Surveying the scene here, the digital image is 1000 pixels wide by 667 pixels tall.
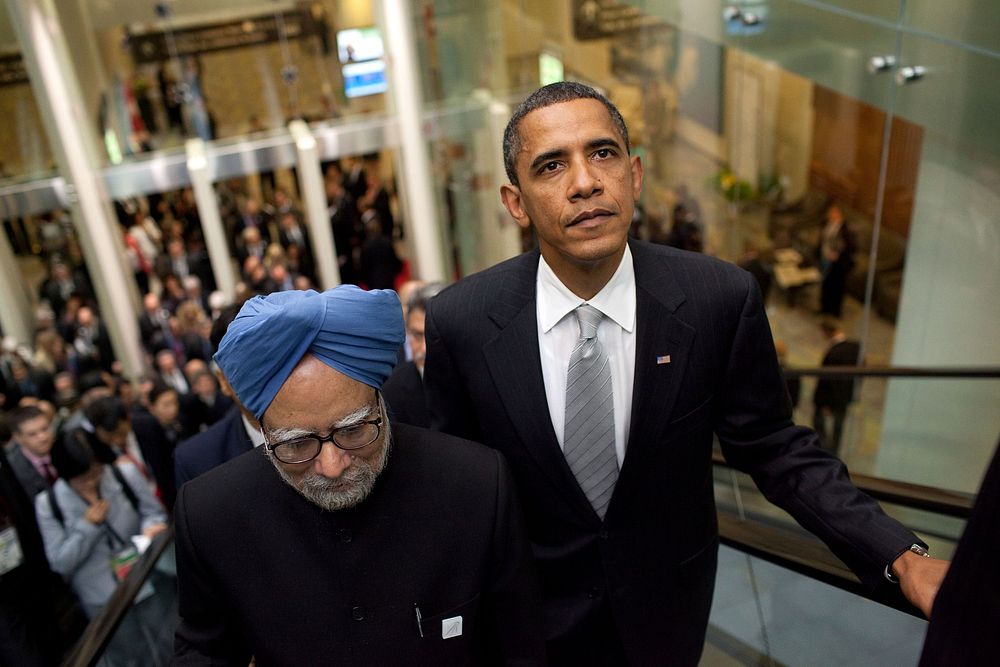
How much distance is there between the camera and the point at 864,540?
5.42ft

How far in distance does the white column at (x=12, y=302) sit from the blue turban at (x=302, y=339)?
1240 centimetres

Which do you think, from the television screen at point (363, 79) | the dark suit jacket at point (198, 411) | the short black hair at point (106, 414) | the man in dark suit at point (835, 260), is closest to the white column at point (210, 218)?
the television screen at point (363, 79)

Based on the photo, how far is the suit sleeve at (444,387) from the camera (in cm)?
204

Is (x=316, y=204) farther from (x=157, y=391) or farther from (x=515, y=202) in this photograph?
(x=515, y=202)

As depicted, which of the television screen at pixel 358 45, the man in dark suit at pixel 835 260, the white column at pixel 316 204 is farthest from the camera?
the television screen at pixel 358 45

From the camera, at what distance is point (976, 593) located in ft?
2.80

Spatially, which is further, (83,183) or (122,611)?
(83,183)

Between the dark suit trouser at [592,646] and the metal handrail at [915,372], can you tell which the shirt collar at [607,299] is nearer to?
the dark suit trouser at [592,646]

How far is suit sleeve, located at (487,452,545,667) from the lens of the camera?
5.71ft

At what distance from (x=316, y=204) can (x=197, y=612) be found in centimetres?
1123

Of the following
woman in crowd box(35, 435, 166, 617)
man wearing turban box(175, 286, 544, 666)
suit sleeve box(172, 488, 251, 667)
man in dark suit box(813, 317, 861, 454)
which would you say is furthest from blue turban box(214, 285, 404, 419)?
man in dark suit box(813, 317, 861, 454)

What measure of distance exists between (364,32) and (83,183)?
4.71 meters

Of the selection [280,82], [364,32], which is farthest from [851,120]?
[280,82]

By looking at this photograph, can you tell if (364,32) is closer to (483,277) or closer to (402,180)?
(402,180)
